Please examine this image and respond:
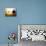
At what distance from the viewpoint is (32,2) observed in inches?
123

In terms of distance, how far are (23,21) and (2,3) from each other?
2.33 feet

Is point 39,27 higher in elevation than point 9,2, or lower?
lower

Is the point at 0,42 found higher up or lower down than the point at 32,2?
lower down

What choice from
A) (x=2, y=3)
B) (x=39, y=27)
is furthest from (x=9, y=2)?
(x=39, y=27)

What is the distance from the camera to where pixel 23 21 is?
314 centimetres

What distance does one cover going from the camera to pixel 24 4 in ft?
10.3

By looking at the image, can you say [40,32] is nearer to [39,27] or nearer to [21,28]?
[39,27]

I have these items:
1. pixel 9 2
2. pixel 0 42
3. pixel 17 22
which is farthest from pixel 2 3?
pixel 0 42

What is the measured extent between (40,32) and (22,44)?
537 mm

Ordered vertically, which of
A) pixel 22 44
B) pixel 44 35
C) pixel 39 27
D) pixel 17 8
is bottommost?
A: pixel 22 44

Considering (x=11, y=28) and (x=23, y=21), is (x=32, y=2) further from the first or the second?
(x=11, y=28)

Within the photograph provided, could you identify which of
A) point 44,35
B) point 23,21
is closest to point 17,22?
point 23,21

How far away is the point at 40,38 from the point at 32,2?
37.0 inches

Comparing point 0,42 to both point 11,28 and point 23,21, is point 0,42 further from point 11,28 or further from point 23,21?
point 23,21
